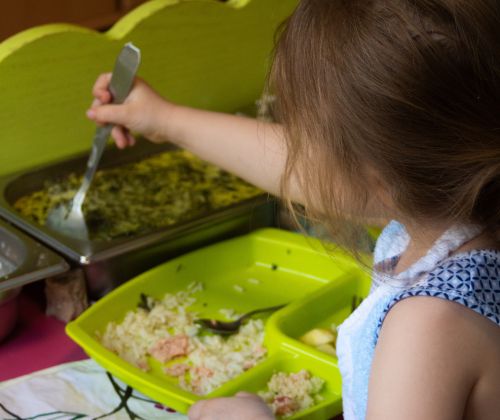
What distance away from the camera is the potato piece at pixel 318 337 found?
3.62 feet

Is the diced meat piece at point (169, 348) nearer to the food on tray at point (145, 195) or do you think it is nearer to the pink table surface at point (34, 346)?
the pink table surface at point (34, 346)

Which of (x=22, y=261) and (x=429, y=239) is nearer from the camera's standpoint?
(x=429, y=239)

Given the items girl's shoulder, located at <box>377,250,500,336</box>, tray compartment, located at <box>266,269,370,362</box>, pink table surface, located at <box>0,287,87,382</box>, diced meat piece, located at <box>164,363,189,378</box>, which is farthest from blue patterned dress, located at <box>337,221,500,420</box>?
pink table surface, located at <box>0,287,87,382</box>

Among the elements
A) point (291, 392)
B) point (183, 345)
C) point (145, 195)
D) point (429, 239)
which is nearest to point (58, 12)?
point (145, 195)

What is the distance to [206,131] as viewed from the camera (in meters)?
1.16

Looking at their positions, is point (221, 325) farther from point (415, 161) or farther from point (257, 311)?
point (415, 161)

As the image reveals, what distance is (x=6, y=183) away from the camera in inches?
53.6

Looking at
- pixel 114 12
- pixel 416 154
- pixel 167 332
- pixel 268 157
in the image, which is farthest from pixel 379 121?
pixel 114 12

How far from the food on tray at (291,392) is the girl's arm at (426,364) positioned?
0.87 feet

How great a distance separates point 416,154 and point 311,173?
0.36 ft

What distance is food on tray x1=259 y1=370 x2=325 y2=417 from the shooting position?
97 centimetres

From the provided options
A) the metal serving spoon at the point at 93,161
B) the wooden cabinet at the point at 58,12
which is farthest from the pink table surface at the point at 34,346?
the wooden cabinet at the point at 58,12

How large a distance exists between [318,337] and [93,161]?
0.45m

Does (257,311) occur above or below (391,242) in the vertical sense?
below
